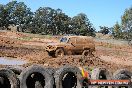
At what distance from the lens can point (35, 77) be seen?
12.3 metres

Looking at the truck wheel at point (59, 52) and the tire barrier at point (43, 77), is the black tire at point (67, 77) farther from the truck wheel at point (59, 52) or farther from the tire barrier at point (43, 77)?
the truck wheel at point (59, 52)

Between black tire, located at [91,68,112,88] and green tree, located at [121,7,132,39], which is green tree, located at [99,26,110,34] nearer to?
green tree, located at [121,7,132,39]

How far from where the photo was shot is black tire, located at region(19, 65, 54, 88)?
1175 cm

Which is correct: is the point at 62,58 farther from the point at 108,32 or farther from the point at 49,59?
the point at 108,32

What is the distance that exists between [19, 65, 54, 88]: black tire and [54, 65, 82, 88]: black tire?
0.31 metres

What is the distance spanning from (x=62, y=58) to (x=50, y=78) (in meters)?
14.4

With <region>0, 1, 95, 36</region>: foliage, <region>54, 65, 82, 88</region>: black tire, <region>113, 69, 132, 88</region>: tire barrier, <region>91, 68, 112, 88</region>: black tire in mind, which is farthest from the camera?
<region>0, 1, 95, 36</region>: foliage

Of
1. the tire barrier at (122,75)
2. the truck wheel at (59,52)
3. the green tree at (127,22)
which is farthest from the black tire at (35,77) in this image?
the green tree at (127,22)

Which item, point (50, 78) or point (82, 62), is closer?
point (50, 78)

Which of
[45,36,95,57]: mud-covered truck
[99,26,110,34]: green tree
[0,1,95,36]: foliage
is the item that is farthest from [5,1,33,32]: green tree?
[45,36,95,57]: mud-covered truck

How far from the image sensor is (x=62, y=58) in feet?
86.3

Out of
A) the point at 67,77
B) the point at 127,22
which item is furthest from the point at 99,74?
the point at 127,22

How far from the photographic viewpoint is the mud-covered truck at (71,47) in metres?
28.2

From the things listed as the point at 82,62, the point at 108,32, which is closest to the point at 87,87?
the point at 82,62
